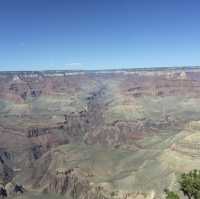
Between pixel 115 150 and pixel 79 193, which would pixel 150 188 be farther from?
pixel 115 150

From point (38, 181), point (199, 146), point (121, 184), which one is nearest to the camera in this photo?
point (121, 184)

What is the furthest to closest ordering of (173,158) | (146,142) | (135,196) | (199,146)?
(146,142)
(199,146)
(173,158)
(135,196)

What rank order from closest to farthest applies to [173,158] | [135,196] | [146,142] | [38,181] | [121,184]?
[135,196], [121,184], [173,158], [38,181], [146,142]

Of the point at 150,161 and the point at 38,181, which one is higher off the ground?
the point at 150,161

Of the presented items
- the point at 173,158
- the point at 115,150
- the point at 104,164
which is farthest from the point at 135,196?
the point at 115,150

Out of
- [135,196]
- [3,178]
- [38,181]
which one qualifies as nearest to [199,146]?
[135,196]

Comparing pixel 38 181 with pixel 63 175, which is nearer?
pixel 63 175

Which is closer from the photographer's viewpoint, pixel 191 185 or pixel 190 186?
pixel 191 185

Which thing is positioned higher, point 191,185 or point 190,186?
point 191,185

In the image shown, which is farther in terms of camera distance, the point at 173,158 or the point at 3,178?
the point at 3,178

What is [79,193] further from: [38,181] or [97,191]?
[38,181]
